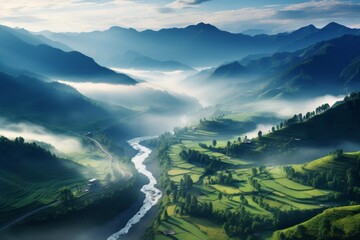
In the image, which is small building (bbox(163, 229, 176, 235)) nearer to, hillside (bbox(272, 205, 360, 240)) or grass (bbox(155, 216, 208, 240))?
grass (bbox(155, 216, 208, 240))

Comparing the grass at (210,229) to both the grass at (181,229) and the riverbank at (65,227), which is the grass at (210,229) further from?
the riverbank at (65,227)

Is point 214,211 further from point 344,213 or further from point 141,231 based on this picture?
point 344,213

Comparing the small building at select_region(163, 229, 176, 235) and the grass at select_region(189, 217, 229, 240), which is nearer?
the grass at select_region(189, 217, 229, 240)

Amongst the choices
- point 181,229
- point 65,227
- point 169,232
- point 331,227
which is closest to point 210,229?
point 181,229

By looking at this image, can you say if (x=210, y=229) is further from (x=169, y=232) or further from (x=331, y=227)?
(x=331, y=227)

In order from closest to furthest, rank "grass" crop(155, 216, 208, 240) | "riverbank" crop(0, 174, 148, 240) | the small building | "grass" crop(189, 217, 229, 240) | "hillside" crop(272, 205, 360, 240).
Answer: "hillside" crop(272, 205, 360, 240) → "grass" crop(189, 217, 229, 240) → "grass" crop(155, 216, 208, 240) → the small building → "riverbank" crop(0, 174, 148, 240)

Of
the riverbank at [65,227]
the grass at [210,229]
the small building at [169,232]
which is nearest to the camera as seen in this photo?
the grass at [210,229]

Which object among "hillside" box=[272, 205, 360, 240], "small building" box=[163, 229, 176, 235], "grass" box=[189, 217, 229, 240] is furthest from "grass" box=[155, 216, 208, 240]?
"hillside" box=[272, 205, 360, 240]

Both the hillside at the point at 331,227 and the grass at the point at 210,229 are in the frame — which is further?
the grass at the point at 210,229

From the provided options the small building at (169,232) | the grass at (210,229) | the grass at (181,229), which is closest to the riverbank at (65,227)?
the grass at (181,229)
